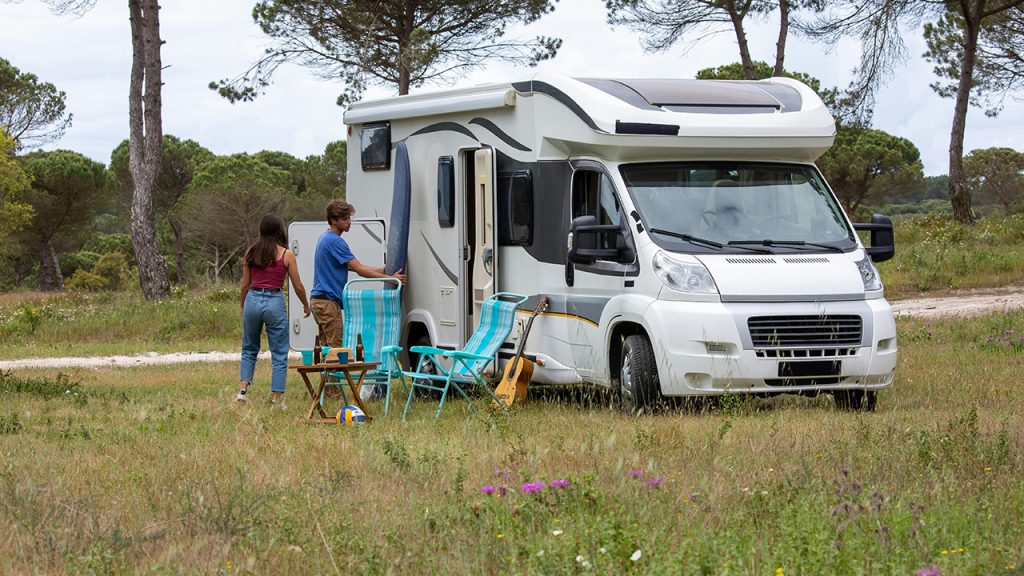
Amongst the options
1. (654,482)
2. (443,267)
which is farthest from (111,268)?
(654,482)

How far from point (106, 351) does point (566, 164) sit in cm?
1067

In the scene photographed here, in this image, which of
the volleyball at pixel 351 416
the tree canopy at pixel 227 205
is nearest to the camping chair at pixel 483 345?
the volleyball at pixel 351 416

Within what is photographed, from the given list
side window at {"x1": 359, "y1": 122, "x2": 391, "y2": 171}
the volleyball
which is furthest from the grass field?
side window at {"x1": 359, "y1": 122, "x2": 391, "y2": 171}

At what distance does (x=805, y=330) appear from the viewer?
8883 millimetres

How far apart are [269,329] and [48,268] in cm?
4356

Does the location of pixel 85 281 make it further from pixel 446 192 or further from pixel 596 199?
pixel 596 199

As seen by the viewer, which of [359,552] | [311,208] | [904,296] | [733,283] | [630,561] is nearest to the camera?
[630,561]

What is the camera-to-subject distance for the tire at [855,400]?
30.6ft

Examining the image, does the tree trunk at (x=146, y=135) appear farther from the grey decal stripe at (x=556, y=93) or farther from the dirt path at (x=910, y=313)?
the grey decal stripe at (x=556, y=93)

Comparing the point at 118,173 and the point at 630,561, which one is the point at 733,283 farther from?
the point at 118,173

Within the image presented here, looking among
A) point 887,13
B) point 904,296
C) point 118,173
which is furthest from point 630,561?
point 118,173

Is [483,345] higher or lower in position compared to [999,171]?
lower

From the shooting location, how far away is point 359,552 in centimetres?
501

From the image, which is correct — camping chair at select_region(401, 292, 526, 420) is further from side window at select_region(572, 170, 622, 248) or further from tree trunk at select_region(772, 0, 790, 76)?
tree trunk at select_region(772, 0, 790, 76)
